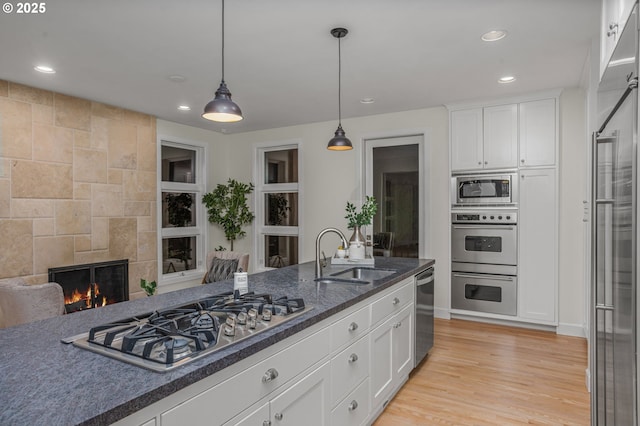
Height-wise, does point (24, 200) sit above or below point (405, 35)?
below

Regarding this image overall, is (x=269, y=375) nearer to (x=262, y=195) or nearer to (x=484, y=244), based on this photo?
(x=484, y=244)

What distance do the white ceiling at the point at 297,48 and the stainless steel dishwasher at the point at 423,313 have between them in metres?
1.86

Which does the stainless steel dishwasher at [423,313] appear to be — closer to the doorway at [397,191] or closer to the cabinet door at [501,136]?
the doorway at [397,191]

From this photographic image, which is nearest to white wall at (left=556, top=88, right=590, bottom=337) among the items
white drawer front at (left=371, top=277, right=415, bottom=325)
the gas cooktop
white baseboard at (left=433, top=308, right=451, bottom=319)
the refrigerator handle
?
white baseboard at (left=433, top=308, right=451, bottom=319)

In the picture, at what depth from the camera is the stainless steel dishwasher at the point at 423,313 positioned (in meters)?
3.17

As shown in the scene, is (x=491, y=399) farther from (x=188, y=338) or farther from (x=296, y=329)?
(x=188, y=338)

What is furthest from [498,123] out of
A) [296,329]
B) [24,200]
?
[24,200]

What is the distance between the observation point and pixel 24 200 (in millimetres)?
3926

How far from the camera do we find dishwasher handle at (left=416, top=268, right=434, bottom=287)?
10.4 ft

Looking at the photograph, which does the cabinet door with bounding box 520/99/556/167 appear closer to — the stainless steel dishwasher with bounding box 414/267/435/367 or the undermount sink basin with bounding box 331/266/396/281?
the stainless steel dishwasher with bounding box 414/267/435/367

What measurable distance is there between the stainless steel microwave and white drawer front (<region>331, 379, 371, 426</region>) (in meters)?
3.03

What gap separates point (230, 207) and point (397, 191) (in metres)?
2.59

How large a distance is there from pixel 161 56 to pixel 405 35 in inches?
77.1

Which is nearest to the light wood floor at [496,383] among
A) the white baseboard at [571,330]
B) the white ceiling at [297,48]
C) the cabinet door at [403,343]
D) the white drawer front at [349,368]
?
the white baseboard at [571,330]
